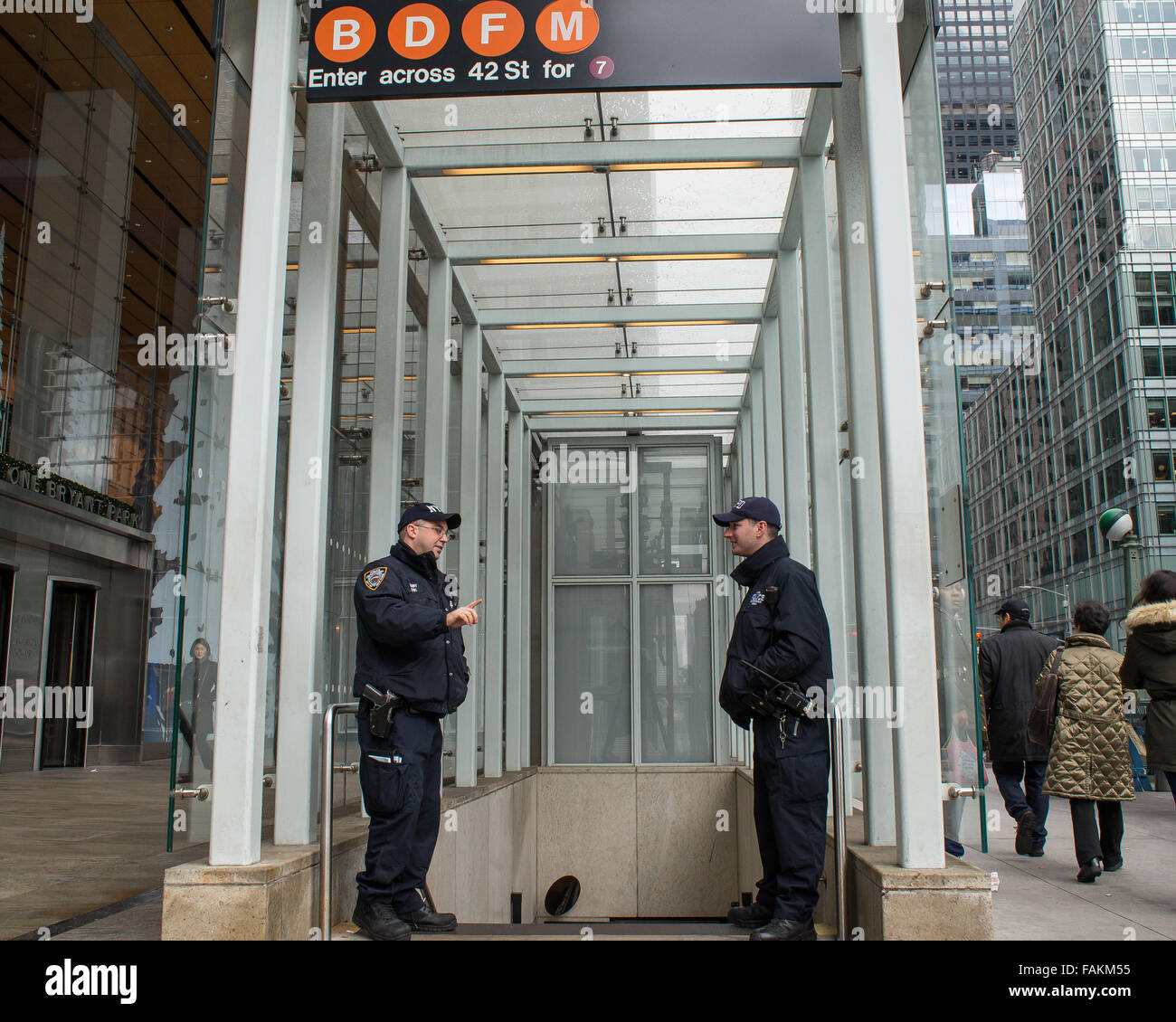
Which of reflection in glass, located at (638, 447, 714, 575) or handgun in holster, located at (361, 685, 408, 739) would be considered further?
reflection in glass, located at (638, 447, 714, 575)

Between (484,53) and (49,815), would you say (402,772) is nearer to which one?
(484,53)

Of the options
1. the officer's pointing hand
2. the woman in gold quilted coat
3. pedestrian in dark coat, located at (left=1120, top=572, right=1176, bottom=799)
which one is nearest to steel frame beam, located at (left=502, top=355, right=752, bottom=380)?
the woman in gold quilted coat

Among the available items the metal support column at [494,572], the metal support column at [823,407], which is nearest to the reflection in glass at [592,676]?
the metal support column at [494,572]

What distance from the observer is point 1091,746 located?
5.89 meters

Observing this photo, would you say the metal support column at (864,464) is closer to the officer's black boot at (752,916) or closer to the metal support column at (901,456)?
the metal support column at (901,456)

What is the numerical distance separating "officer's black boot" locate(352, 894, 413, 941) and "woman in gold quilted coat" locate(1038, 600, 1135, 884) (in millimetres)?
3756

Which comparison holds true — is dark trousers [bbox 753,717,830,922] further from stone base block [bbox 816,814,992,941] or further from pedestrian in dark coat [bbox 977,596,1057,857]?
pedestrian in dark coat [bbox 977,596,1057,857]

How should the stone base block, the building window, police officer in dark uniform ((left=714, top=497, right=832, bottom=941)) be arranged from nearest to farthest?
the stone base block
police officer in dark uniform ((left=714, top=497, right=832, bottom=941))
the building window

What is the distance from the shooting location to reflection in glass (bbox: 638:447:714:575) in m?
11.6

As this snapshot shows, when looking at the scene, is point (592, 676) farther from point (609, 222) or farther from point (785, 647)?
point (785, 647)

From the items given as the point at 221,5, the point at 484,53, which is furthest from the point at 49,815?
the point at 484,53

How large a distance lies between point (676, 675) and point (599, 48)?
326 inches

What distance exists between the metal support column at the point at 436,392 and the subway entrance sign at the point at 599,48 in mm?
3200

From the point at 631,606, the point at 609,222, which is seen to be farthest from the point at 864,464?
the point at 631,606
